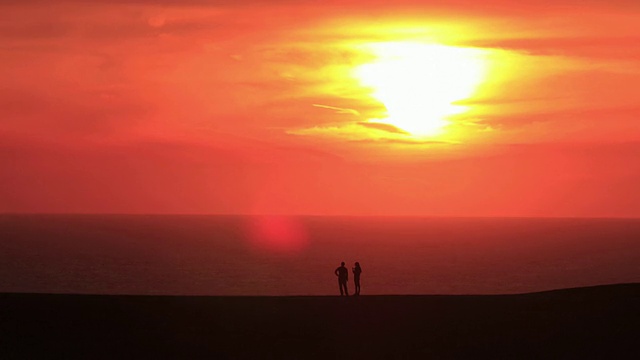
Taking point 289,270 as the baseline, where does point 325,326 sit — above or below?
below

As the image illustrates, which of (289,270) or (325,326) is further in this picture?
(289,270)

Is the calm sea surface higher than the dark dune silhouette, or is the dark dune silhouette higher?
the calm sea surface

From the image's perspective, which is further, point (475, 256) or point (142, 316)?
point (475, 256)

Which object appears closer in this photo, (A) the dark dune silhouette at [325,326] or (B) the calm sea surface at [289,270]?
(A) the dark dune silhouette at [325,326]

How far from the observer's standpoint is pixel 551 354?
24.1 meters

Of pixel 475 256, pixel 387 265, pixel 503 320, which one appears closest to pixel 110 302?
pixel 503 320

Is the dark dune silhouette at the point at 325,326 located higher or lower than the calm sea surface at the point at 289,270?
lower

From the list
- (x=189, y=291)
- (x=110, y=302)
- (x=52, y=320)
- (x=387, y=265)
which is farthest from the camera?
(x=387, y=265)

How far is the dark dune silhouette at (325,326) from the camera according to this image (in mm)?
24250

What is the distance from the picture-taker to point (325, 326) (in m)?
26.6

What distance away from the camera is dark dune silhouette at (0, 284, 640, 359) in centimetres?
2425

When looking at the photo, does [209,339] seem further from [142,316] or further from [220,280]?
[220,280]

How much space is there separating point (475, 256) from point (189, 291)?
81.1m

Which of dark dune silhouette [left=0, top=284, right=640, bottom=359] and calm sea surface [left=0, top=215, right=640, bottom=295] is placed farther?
calm sea surface [left=0, top=215, right=640, bottom=295]
